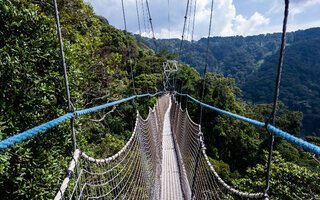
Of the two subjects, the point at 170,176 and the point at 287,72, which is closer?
the point at 170,176

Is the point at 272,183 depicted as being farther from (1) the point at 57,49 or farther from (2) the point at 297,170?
(1) the point at 57,49

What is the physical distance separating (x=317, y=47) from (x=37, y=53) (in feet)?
202

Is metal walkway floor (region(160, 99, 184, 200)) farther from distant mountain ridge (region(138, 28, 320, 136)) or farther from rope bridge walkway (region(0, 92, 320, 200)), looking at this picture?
distant mountain ridge (region(138, 28, 320, 136))

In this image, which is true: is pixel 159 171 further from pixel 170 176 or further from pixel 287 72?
pixel 287 72

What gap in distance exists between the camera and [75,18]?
10.4 ft

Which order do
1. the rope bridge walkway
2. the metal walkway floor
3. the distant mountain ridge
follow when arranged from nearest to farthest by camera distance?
the rope bridge walkway, the metal walkway floor, the distant mountain ridge

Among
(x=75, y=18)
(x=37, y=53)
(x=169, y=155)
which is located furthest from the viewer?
(x=169, y=155)

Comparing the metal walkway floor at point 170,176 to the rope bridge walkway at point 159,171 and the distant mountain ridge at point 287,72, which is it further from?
the distant mountain ridge at point 287,72

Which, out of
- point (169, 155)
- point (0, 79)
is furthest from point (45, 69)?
point (169, 155)

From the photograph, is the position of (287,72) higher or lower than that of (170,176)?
higher

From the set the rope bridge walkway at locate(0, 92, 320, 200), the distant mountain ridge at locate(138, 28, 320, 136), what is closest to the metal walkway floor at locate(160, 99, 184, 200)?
the rope bridge walkway at locate(0, 92, 320, 200)

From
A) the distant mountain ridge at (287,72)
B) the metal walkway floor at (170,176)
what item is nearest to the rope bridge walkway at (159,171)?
the metal walkway floor at (170,176)

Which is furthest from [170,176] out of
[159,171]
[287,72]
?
[287,72]

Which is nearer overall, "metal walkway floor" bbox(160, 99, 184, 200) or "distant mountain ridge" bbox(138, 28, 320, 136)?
"metal walkway floor" bbox(160, 99, 184, 200)
